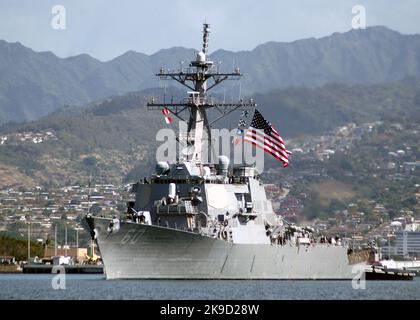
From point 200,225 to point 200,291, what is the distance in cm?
696

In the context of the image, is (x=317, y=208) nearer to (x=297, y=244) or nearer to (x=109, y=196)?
(x=297, y=244)

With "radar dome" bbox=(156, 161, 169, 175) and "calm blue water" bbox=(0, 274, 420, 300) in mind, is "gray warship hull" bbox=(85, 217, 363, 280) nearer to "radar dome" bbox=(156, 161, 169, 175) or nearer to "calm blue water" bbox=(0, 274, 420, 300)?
"calm blue water" bbox=(0, 274, 420, 300)

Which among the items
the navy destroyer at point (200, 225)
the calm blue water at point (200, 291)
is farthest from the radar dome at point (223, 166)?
the calm blue water at point (200, 291)

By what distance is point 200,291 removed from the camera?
45938 mm

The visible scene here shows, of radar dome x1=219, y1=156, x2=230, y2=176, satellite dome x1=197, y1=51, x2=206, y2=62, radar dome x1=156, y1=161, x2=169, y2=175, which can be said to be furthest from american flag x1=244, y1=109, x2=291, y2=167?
radar dome x1=156, y1=161, x2=169, y2=175

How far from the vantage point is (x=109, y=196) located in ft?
552

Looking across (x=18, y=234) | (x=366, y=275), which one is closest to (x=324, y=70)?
(x=18, y=234)

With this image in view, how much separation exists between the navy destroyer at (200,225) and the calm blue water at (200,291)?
3.04 feet

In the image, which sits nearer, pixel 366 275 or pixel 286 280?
pixel 286 280

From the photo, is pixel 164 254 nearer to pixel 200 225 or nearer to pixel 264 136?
pixel 200 225

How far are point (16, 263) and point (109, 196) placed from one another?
236 ft

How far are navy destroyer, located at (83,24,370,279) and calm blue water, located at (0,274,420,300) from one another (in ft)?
3.04

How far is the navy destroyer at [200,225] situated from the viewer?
50594mm

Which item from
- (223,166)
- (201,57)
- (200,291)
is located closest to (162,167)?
(223,166)
